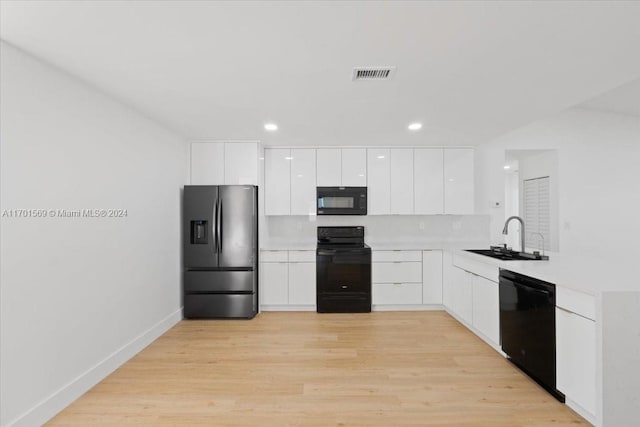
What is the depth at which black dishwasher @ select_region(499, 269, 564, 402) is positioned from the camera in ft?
7.62

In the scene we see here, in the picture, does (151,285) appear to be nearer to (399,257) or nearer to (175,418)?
(175,418)

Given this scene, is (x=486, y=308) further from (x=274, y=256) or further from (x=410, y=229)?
(x=274, y=256)

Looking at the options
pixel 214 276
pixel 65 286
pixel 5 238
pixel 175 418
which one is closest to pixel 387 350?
pixel 175 418

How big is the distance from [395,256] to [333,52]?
312 cm

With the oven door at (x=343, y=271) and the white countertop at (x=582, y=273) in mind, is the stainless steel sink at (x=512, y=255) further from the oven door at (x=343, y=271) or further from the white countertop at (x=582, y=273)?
the oven door at (x=343, y=271)

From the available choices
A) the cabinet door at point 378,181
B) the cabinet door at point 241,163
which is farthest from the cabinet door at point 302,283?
the cabinet door at point 241,163

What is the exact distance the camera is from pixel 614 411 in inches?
75.2

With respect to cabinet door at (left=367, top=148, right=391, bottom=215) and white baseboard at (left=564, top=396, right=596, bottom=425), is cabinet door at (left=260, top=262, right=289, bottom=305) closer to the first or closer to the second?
cabinet door at (left=367, top=148, right=391, bottom=215)

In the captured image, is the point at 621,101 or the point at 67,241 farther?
the point at 621,101

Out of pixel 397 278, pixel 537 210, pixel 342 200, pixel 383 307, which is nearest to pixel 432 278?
pixel 397 278

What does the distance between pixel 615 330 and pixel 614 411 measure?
48cm

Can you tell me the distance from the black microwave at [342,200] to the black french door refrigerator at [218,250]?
105cm

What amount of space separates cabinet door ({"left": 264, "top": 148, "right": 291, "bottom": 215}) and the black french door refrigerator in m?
0.58

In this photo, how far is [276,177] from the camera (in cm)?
470
